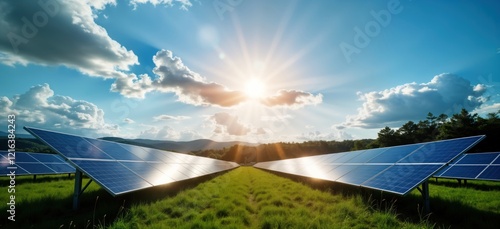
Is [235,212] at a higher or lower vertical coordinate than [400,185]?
lower

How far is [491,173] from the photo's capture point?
12016mm

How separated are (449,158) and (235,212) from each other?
721cm

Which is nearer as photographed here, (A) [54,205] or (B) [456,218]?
(B) [456,218]

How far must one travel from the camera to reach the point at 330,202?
29.6 ft

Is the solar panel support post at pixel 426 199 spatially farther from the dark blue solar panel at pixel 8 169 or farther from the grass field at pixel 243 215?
the dark blue solar panel at pixel 8 169

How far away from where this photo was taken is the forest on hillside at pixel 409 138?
41.8 m

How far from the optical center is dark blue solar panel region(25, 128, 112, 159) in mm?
→ 7401

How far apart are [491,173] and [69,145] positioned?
19.4 m

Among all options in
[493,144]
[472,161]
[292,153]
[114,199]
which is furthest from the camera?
[292,153]

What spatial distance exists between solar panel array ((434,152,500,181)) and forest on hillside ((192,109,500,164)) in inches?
1402

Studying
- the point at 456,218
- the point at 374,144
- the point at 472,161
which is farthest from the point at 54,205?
the point at 374,144

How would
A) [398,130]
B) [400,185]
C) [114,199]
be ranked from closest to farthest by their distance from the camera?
1. [400,185]
2. [114,199]
3. [398,130]

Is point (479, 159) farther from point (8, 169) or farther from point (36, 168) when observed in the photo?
point (36, 168)

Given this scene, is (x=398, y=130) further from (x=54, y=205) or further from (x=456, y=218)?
(x=54, y=205)
